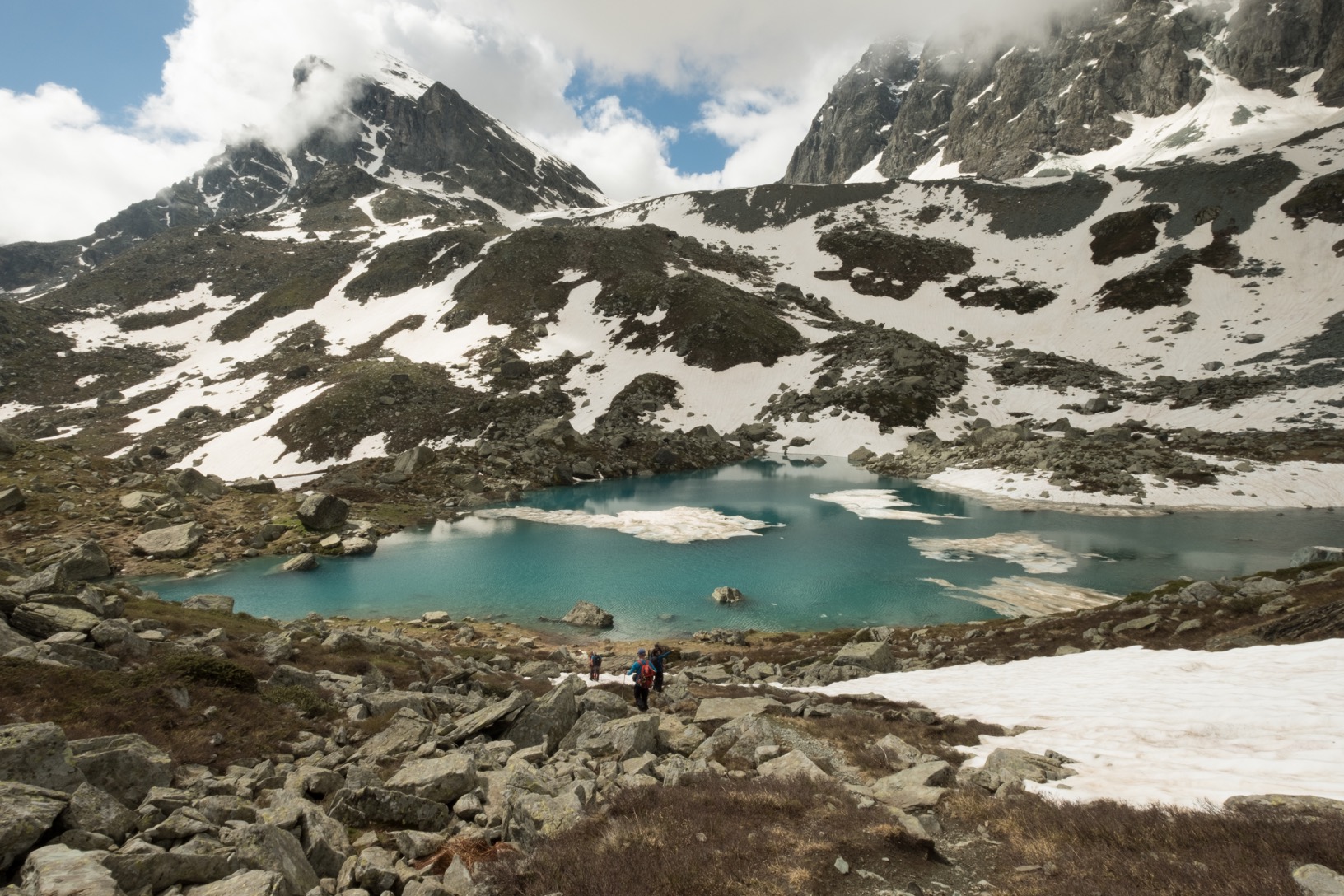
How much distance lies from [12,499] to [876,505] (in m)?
67.9

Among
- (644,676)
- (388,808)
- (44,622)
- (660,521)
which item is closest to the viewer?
(388,808)

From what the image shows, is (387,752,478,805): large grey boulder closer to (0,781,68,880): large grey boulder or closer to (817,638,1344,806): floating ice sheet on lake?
(0,781,68,880): large grey boulder

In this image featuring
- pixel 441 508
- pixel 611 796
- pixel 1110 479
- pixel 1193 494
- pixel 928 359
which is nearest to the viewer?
pixel 611 796

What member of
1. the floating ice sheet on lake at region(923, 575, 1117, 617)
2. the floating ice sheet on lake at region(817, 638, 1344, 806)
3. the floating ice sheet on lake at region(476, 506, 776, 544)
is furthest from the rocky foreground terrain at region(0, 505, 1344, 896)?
the floating ice sheet on lake at region(476, 506, 776, 544)

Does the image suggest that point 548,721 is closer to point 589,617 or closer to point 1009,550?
point 589,617

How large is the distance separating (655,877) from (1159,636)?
25.1 metres

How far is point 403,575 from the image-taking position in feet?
140

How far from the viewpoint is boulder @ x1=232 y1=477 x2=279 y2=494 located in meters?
59.8

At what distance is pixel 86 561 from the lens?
36062mm

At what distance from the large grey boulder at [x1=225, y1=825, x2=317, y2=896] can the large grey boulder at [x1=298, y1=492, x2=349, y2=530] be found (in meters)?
49.4

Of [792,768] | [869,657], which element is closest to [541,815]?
[792,768]

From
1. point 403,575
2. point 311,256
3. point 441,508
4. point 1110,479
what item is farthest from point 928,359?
point 311,256

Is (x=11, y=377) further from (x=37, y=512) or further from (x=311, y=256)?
(x=37, y=512)

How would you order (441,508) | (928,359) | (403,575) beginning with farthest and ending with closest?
(928,359) < (441,508) < (403,575)
